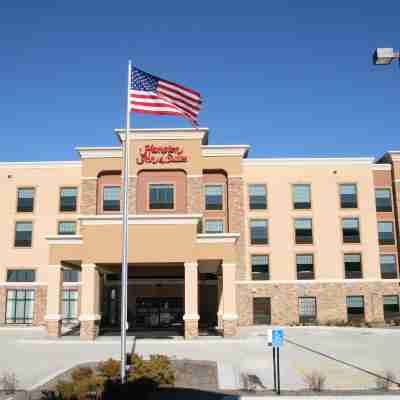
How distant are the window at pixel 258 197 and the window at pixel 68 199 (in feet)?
52.2

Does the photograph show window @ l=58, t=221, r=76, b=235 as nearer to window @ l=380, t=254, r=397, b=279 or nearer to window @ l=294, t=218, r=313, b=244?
window @ l=294, t=218, r=313, b=244

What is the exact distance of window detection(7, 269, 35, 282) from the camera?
4784 centimetres

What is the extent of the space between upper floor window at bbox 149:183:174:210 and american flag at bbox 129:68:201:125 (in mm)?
24118

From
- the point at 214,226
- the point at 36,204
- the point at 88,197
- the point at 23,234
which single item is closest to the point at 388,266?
the point at 214,226

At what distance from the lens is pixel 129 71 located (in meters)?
19.9

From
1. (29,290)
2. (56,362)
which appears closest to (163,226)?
(56,362)

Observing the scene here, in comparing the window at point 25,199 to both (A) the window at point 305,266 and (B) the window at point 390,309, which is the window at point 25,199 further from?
(B) the window at point 390,309

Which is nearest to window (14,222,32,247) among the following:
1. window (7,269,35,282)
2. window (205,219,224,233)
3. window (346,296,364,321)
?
window (7,269,35,282)

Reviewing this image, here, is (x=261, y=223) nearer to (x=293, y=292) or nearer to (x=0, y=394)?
(x=293, y=292)

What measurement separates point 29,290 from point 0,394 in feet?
106

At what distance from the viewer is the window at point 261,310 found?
45406 millimetres

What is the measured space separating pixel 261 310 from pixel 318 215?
9753 mm

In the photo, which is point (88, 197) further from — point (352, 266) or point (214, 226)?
point (352, 266)

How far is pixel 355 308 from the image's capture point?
4588 cm
